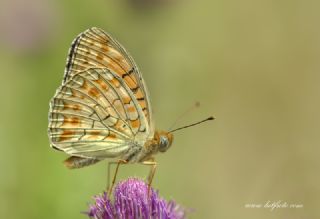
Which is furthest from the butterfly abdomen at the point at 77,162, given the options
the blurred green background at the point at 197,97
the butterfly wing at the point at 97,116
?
the blurred green background at the point at 197,97

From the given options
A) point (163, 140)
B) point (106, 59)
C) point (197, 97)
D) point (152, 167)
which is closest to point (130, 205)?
point (152, 167)

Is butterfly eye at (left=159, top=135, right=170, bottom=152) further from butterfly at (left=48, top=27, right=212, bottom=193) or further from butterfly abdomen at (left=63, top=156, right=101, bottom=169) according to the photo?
butterfly abdomen at (left=63, top=156, right=101, bottom=169)

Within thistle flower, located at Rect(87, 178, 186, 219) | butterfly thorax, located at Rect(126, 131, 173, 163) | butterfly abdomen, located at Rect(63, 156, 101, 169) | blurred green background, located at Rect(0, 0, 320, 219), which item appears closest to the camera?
thistle flower, located at Rect(87, 178, 186, 219)

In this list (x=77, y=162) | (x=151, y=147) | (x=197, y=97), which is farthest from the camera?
(x=197, y=97)

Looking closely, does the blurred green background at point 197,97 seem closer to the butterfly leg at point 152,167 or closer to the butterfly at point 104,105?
the butterfly at point 104,105

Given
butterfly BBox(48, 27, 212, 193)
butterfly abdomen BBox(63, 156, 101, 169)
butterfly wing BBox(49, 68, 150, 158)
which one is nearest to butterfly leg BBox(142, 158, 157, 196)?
butterfly BBox(48, 27, 212, 193)

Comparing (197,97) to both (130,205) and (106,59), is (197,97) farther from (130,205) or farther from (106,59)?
(130,205)
